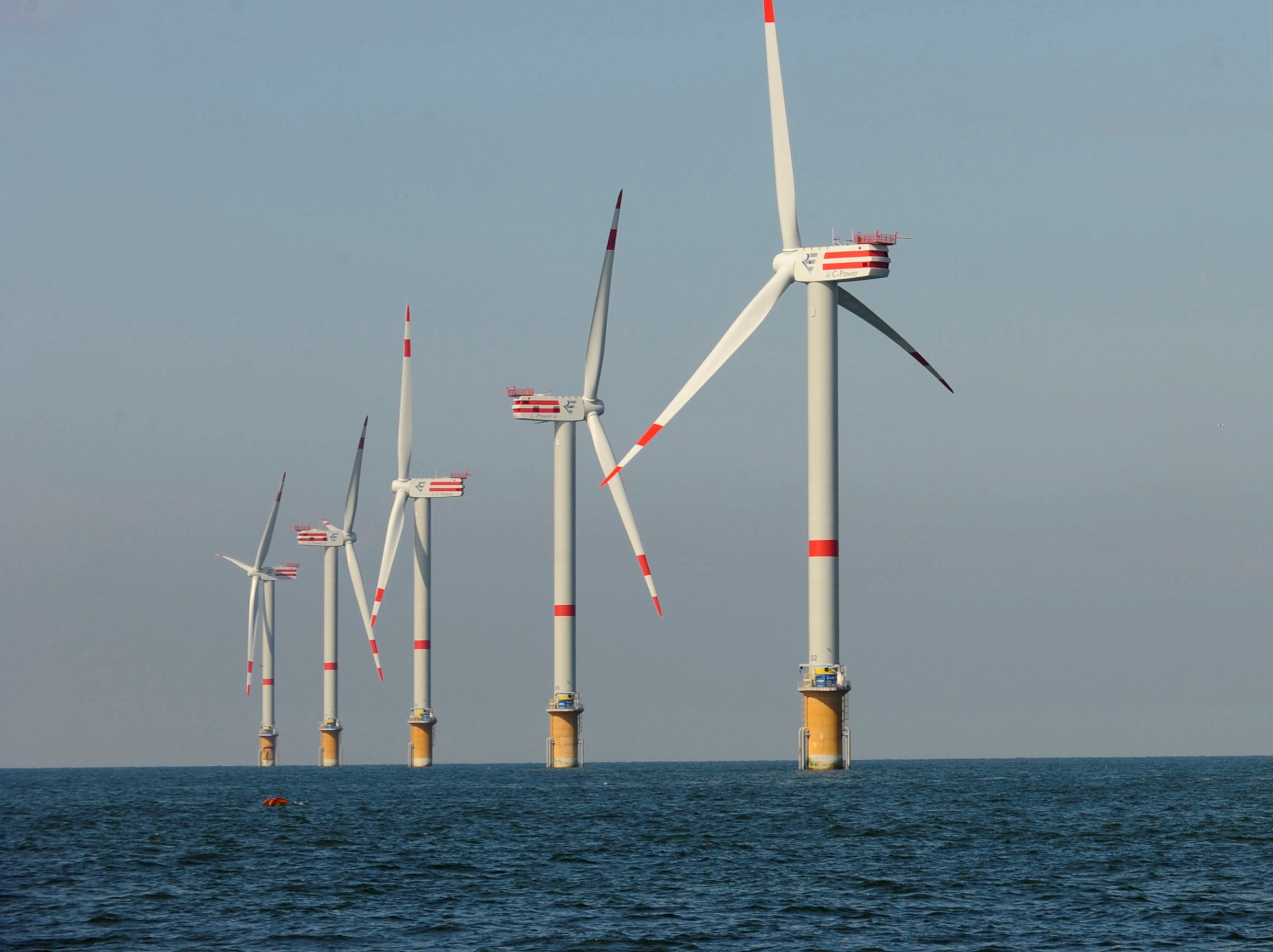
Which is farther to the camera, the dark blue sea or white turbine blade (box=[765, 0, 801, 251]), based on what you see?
white turbine blade (box=[765, 0, 801, 251])

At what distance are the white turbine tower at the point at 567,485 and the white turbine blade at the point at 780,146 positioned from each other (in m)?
52.8

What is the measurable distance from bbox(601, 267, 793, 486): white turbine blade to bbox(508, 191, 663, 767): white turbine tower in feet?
186

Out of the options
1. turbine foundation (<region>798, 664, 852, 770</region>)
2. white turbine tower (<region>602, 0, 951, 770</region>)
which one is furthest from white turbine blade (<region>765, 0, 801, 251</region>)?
turbine foundation (<region>798, 664, 852, 770</region>)

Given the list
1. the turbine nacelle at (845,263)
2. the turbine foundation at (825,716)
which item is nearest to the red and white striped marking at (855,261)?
the turbine nacelle at (845,263)

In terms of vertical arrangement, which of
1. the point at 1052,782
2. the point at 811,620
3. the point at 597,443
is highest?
the point at 597,443

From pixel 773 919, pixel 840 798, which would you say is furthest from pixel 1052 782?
pixel 773 919

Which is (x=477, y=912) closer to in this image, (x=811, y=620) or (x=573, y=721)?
(x=811, y=620)

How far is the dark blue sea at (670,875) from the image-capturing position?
176 ft

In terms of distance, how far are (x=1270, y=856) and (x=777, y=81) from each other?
7532 centimetres

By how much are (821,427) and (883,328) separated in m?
15.3

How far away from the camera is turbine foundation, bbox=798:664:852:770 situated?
11569cm

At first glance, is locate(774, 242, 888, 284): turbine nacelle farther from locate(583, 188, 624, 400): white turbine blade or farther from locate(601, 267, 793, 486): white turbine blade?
locate(583, 188, 624, 400): white turbine blade

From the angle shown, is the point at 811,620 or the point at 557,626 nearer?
the point at 811,620

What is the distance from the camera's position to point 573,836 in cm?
8981
